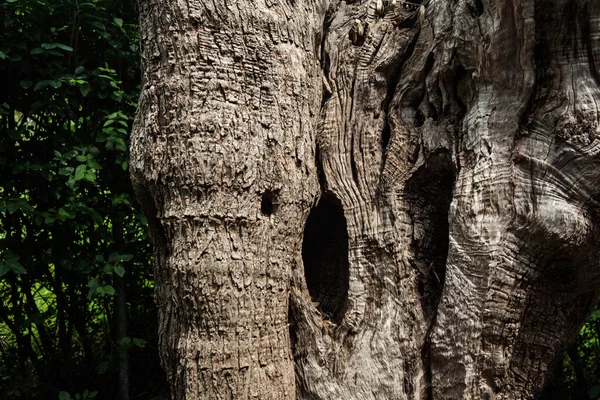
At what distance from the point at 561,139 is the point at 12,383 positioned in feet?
12.7

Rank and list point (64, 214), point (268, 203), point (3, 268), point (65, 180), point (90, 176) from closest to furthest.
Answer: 1. point (268, 203)
2. point (3, 268)
3. point (90, 176)
4. point (64, 214)
5. point (65, 180)

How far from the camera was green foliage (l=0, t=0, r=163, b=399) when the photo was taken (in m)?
3.57

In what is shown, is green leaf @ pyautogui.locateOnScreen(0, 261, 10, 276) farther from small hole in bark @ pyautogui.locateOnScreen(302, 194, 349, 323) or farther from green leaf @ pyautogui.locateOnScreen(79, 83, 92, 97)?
small hole in bark @ pyautogui.locateOnScreen(302, 194, 349, 323)

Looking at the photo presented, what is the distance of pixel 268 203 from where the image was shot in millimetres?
2164

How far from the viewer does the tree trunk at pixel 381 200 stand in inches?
78.7

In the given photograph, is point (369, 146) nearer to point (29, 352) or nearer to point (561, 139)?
point (561, 139)

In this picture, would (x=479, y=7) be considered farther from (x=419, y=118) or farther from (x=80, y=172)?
(x=80, y=172)

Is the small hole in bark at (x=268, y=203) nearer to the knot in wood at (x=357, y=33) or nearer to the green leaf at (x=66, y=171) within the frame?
the knot in wood at (x=357, y=33)

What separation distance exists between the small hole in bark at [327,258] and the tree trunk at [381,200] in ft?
0.55

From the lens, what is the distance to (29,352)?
436cm

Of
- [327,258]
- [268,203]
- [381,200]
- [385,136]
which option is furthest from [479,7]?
[327,258]

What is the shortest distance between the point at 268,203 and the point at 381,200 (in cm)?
48

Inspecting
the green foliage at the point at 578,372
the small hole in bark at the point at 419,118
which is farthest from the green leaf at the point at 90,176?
the green foliage at the point at 578,372

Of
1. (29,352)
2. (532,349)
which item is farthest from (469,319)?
(29,352)
